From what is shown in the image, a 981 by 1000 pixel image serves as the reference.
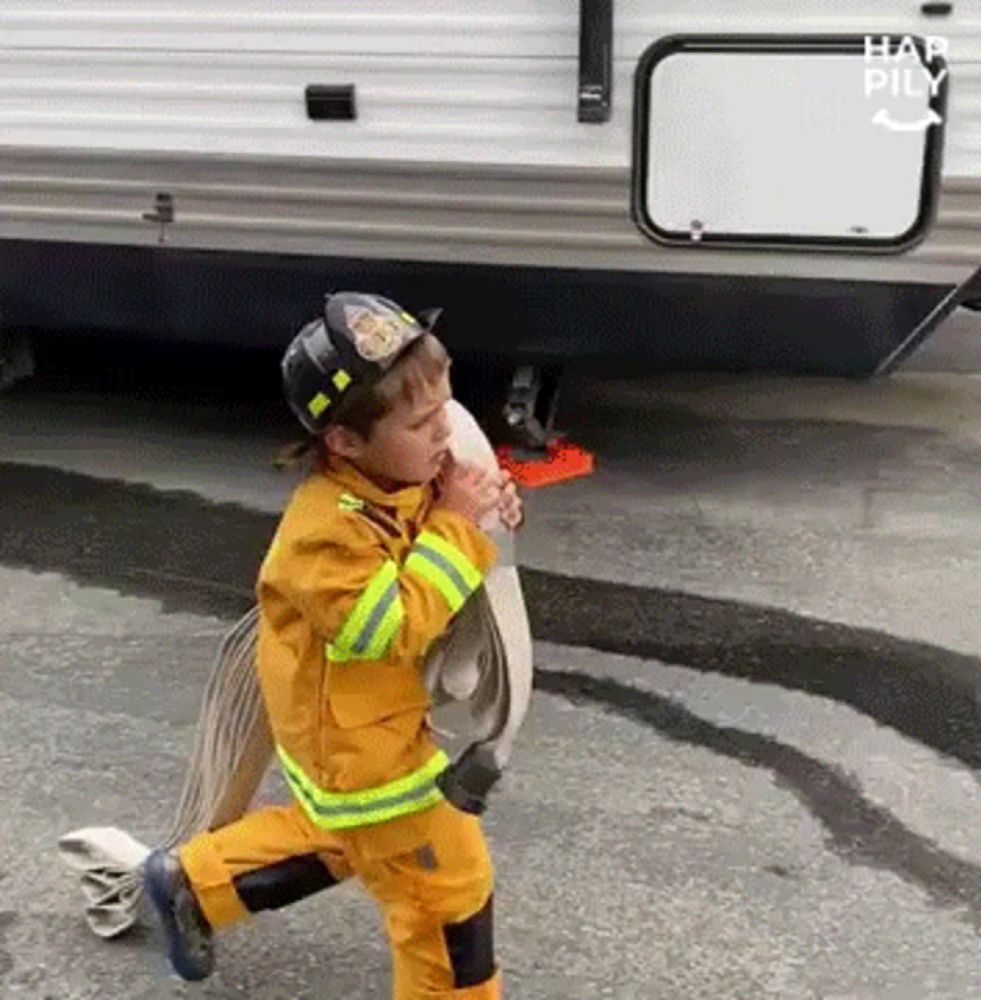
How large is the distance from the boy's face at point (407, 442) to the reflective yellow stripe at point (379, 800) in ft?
1.40

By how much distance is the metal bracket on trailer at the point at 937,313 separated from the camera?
4.77 m

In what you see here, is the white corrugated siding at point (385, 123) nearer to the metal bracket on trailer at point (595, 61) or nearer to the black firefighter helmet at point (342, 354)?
the metal bracket on trailer at point (595, 61)

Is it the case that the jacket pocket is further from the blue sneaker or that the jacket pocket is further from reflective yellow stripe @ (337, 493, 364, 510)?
the blue sneaker

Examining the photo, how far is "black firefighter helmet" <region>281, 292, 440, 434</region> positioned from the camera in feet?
7.94

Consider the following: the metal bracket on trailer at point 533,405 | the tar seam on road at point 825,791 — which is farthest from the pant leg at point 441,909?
the metal bracket on trailer at point 533,405

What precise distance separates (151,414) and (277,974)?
3430mm

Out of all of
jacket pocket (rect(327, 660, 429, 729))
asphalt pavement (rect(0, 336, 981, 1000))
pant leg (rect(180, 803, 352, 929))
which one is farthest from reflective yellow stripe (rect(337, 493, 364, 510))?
asphalt pavement (rect(0, 336, 981, 1000))

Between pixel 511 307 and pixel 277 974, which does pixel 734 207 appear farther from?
pixel 277 974

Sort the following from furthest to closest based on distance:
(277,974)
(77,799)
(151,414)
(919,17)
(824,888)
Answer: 1. (151,414)
2. (919,17)
3. (77,799)
4. (824,888)
5. (277,974)

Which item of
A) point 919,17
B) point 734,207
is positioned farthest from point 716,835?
point 919,17

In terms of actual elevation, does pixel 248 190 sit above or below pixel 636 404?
above

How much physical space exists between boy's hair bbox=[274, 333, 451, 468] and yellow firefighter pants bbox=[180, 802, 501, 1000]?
0.58 m

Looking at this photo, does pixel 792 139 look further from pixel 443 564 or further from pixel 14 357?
pixel 14 357

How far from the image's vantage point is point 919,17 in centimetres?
440
